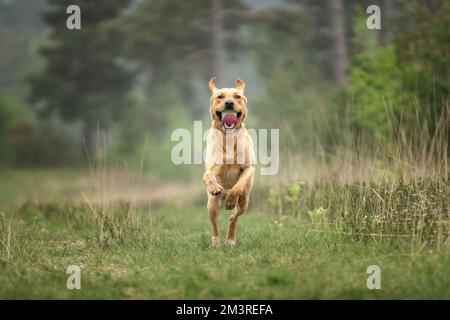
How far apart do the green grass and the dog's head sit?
1.27 meters

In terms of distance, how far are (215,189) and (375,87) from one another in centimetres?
760

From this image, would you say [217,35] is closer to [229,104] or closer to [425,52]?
[425,52]

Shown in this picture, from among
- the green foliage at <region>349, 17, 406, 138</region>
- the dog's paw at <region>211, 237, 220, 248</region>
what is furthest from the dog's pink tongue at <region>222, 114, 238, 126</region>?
the green foliage at <region>349, 17, 406, 138</region>

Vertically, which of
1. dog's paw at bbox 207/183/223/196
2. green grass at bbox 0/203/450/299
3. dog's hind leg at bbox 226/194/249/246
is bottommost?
green grass at bbox 0/203/450/299

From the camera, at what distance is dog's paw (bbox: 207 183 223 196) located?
639 cm

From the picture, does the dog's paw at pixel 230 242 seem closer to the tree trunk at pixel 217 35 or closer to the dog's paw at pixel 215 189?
the dog's paw at pixel 215 189

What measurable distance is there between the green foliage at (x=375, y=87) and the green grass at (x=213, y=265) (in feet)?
15.6

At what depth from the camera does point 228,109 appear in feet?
21.7

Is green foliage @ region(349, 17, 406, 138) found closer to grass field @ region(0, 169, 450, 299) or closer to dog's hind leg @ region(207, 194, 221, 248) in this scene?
grass field @ region(0, 169, 450, 299)

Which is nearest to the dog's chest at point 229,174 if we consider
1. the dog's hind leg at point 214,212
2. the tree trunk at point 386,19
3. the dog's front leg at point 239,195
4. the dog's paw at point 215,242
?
the dog's front leg at point 239,195

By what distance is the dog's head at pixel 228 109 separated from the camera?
260 inches

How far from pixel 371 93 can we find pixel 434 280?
27.0ft

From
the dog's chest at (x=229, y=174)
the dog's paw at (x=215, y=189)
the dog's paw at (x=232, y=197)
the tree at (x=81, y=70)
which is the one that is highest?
the tree at (x=81, y=70)
